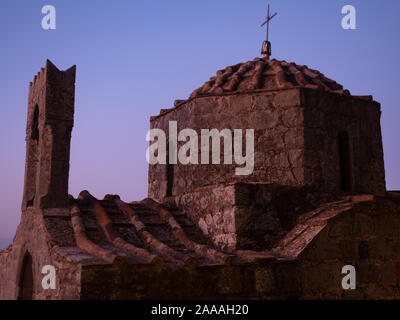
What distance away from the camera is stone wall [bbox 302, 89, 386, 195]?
6410 mm

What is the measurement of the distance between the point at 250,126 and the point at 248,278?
104 inches

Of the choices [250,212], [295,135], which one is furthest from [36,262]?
[295,135]

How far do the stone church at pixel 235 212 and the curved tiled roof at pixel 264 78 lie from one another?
4 centimetres

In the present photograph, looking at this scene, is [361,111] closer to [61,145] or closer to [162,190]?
[162,190]

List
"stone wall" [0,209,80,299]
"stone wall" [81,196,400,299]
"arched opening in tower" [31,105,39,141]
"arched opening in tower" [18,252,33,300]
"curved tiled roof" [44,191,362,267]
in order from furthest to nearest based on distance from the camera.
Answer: "arched opening in tower" [31,105,39,141], "arched opening in tower" [18,252,33,300], "curved tiled roof" [44,191,362,267], "stone wall" [0,209,80,299], "stone wall" [81,196,400,299]

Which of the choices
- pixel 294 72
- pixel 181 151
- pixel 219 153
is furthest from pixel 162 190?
pixel 294 72

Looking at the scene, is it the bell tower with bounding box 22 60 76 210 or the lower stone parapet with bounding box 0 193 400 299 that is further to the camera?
the bell tower with bounding box 22 60 76 210

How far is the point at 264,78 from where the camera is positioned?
7.25m

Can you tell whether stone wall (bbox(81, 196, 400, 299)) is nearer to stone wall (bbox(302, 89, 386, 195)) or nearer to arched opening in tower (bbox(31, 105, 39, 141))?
stone wall (bbox(302, 89, 386, 195))

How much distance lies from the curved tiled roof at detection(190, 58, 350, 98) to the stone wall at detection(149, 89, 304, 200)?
199 mm

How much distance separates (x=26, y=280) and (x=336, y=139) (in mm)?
4887

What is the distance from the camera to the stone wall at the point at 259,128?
21.0ft

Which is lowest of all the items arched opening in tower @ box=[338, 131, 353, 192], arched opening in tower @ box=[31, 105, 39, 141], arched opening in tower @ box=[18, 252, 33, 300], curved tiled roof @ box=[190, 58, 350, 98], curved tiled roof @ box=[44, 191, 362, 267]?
arched opening in tower @ box=[18, 252, 33, 300]

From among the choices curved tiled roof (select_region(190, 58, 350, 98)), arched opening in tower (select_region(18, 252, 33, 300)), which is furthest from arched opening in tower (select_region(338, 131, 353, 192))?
arched opening in tower (select_region(18, 252, 33, 300))
